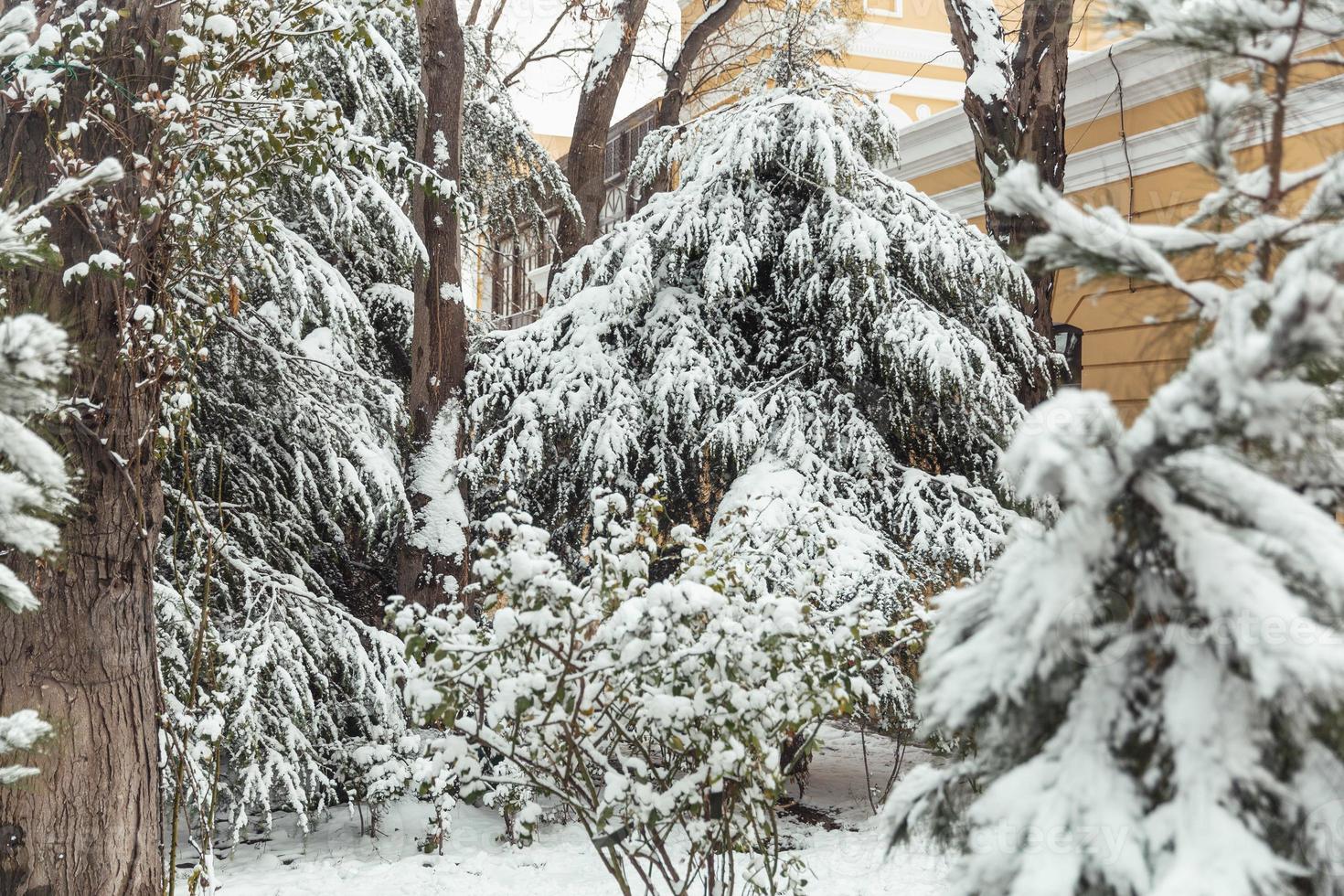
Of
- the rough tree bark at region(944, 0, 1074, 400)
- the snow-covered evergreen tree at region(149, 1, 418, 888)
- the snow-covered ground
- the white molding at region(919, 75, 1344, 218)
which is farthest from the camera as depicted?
the white molding at region(919, 75, 1344, 218)

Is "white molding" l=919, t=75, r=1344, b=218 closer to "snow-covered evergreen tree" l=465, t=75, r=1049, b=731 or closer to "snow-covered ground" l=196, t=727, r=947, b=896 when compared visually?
"snow-covered evergreen tree" l=465, t=75, r=1049, b=731

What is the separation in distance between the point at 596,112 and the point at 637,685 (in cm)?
632

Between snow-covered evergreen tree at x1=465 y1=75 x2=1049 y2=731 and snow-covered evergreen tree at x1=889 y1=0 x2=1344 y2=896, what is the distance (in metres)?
3.84

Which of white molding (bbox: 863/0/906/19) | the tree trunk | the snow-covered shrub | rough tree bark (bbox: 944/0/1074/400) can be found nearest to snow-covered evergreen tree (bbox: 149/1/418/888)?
the tree trunk

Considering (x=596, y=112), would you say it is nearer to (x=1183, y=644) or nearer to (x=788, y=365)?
(x=788, y=365)

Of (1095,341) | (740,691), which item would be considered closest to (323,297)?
(740,691)

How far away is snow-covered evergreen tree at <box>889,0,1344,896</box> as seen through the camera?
1089mm

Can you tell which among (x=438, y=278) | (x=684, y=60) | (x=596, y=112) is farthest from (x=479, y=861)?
(x=684, y=60)

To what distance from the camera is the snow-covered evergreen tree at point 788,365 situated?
5527mm

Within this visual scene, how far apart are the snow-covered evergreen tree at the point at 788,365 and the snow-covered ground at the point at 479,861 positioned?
1.32 m

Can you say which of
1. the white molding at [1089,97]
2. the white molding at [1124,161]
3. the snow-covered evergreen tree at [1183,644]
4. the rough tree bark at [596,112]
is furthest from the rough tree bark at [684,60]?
the snow-covered evergreen tree at [1183,644]

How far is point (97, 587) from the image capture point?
3.42 m

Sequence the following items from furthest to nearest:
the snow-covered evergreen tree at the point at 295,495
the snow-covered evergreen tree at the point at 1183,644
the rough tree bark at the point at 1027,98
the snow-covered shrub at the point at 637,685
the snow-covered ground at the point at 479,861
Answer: the rough tree bark at the point at 1027,98 → the snow-covered evergreen tree at the point at 295,495 → the snow-covered ground at the point at 479,861 → the snow-covered shrub at the point at 637,685 → the snow-covered evergreen tree at the point at 1183,644

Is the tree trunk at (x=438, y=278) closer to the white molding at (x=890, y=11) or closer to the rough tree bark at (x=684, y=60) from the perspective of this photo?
the rough tree bark at (x=684, y=60)
